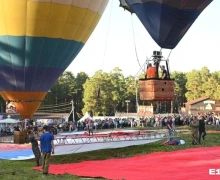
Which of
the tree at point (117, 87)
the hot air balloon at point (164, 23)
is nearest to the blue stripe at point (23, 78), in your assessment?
the hot air balloon at point (164, 23)

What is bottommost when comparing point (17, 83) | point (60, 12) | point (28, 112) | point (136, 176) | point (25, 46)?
point (136, 176)

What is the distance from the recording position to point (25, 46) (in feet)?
46.1

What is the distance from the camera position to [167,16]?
11.1m

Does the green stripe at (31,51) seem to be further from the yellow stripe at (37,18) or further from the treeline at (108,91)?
the treeline at (108,91)

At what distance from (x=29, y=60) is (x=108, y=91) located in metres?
45.3

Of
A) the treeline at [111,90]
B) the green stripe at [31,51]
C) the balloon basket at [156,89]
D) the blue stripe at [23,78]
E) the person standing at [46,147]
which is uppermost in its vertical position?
the treeline at [111,90]

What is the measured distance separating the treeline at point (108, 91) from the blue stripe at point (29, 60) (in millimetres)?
39842

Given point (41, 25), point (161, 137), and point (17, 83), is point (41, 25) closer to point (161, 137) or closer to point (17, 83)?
point (17, 83)

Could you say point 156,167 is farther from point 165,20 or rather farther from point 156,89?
point 165,20

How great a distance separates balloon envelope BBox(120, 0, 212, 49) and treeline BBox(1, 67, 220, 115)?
42507mm

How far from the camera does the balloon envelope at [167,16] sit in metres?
11.0

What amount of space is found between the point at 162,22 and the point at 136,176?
4.78m

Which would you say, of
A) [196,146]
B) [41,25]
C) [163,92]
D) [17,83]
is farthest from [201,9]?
[17,83]

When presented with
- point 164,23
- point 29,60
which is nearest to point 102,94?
point 29,60
